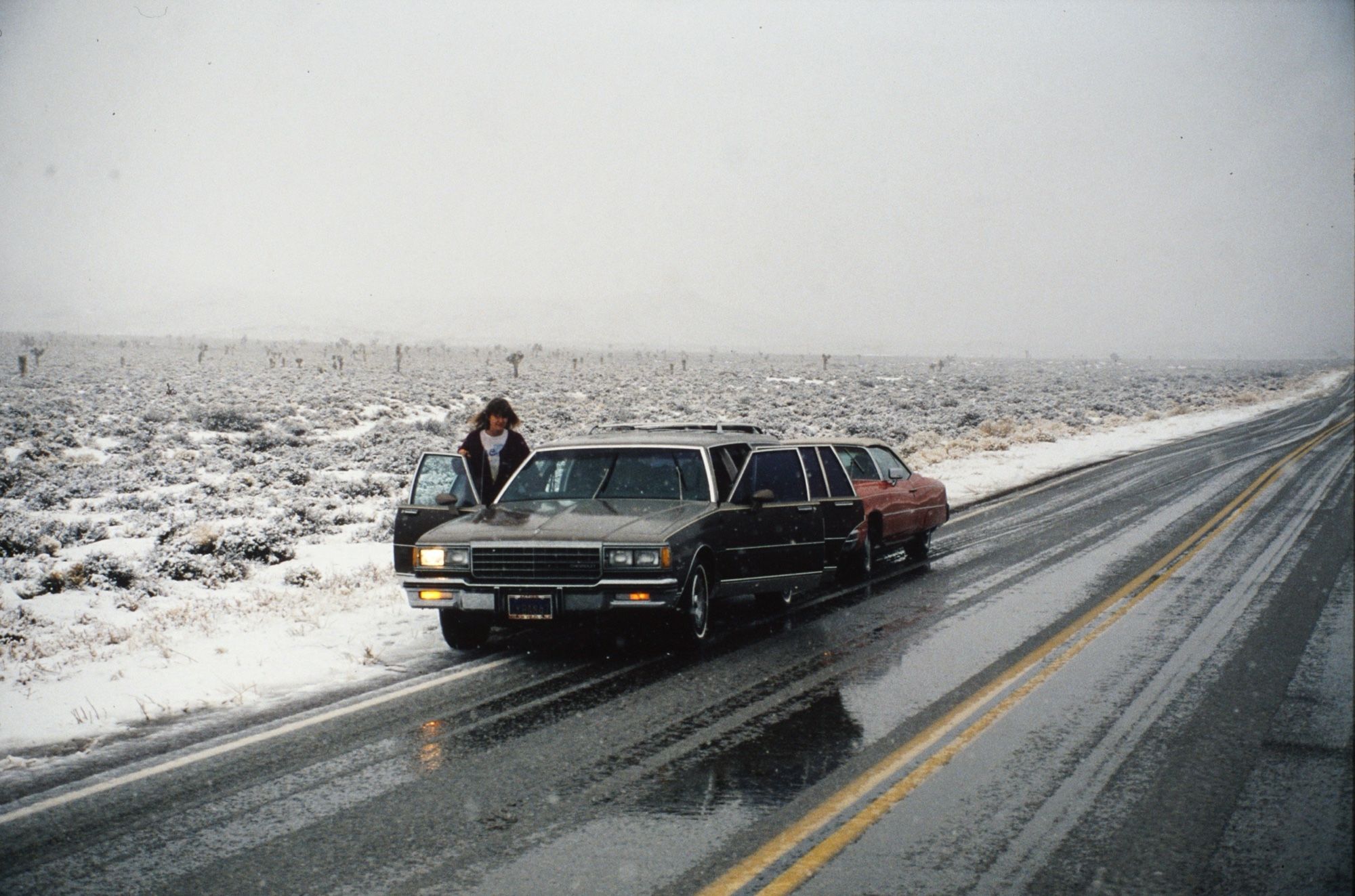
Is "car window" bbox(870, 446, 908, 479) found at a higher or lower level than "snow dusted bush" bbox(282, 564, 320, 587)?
higher

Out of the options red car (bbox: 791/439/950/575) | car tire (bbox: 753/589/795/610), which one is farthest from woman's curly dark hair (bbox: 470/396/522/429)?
red car (bbox: 791/439/950/575)

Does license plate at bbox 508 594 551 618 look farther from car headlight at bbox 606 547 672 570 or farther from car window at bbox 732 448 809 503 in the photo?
car window at bbox 732 448 809 503

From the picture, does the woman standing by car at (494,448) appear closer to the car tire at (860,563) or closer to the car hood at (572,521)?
the car hood at (572,521)

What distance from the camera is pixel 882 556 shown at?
43.3 ft

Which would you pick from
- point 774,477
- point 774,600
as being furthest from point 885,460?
point 774,477

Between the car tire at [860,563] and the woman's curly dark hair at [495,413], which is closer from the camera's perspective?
the woman's curly dark hair at [495,413]

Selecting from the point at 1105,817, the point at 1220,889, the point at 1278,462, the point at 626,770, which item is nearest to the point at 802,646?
the point at 626,770

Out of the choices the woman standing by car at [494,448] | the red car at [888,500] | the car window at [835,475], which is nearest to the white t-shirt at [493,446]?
the woman standing by car at [494,448]

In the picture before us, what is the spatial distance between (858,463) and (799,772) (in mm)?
7962

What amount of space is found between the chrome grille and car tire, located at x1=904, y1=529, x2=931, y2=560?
255 inches

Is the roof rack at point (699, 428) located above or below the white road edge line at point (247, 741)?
above

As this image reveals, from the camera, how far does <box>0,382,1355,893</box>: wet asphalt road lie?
4312 mm

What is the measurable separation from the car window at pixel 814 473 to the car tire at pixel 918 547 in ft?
9.02

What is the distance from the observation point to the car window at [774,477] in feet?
31.8
